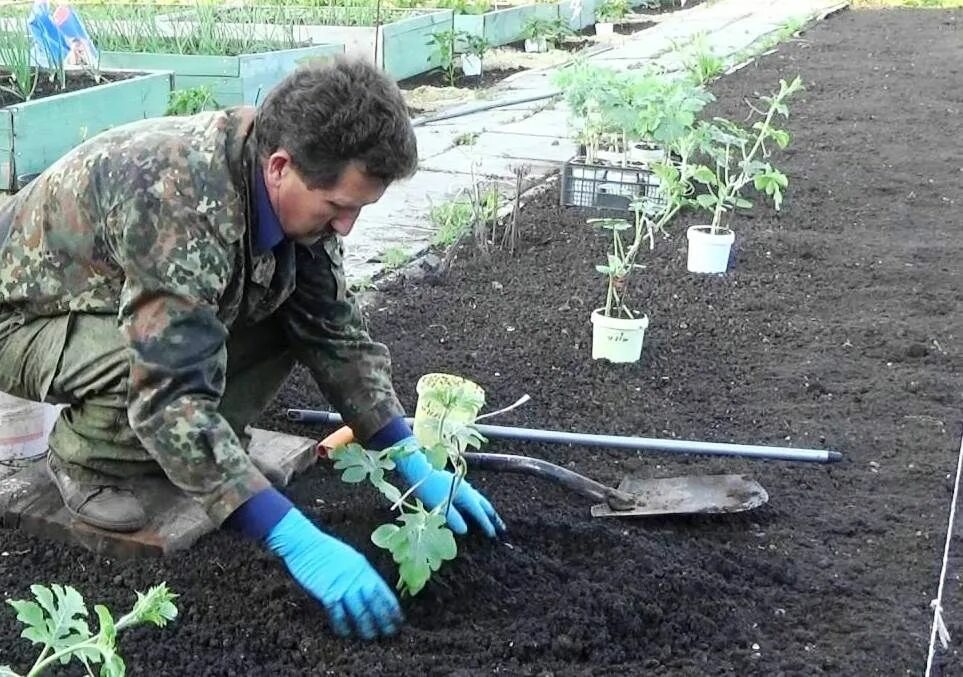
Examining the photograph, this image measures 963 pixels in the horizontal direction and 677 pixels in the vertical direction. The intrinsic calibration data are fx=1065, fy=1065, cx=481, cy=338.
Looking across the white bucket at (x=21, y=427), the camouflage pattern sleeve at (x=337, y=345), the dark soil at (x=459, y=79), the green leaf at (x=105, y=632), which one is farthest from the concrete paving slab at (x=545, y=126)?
the green leaf at (x=105, y=632)

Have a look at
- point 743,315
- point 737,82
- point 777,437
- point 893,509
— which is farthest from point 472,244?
point 737,82

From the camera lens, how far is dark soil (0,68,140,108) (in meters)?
5.79

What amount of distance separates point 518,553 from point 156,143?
3.89 feet

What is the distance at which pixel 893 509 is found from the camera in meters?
2.73

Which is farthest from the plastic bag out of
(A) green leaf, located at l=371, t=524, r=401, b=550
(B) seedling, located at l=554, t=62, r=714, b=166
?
(A) green leaf, located at l=371, t=524, r=401, b=550

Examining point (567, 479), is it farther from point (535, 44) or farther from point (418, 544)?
point (535, 44)

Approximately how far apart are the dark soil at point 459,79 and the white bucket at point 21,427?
654cm

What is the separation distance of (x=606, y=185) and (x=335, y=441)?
269cm

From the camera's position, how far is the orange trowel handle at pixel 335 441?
2795 mm

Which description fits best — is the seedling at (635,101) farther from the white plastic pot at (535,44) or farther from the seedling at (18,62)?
the white plastic pot at (535,44)

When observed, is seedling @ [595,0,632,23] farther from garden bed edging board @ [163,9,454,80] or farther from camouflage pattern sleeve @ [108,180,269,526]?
camouflage pattern sleeve @ [108,180,269,526]

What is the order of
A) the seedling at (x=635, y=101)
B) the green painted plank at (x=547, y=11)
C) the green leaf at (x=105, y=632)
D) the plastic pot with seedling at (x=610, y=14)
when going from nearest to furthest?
the green leaf at (x=105, y=632), the seedling at (x=635, y=101), the green painted plank at (x=547, y=11), the plastic pot with seedling at (x=610, y=14)

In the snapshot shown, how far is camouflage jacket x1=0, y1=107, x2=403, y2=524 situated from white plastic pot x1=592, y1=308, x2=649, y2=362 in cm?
135

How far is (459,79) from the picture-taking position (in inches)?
367
